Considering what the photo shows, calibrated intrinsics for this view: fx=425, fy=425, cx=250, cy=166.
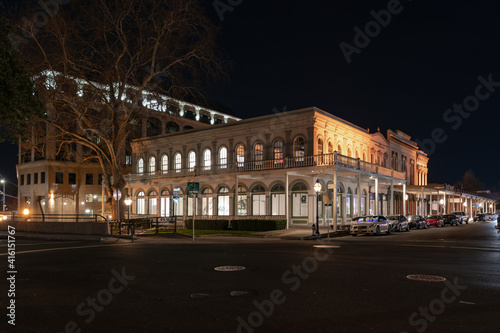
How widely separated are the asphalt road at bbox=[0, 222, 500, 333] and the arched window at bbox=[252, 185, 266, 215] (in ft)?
72.7

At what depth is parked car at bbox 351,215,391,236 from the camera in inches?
1072

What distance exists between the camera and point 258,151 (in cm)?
3600

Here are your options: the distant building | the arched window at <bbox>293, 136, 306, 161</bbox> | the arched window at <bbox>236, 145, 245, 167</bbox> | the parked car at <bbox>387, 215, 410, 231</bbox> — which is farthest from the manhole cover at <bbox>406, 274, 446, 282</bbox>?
the distant building

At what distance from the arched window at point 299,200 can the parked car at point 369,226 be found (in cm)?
562

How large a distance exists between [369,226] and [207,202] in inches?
661

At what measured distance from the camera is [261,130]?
35531mm

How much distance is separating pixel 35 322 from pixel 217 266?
5677mm

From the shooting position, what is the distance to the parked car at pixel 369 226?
27219 mm

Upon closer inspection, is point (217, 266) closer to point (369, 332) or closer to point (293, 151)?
point (369, 332)

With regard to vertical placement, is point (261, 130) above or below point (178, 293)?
above

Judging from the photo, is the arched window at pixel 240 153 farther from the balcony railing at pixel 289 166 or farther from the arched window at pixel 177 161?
the arched window at pixel 177 161

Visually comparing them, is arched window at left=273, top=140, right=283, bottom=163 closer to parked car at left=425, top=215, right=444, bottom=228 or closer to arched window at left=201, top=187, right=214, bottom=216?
arched window at left=201, top=187, right=214, bottom=216

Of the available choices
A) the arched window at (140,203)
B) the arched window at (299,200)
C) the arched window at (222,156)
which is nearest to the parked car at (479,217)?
the arched window at (299,200)

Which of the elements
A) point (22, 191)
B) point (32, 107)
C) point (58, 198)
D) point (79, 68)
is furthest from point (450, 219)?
point (22, 191)
